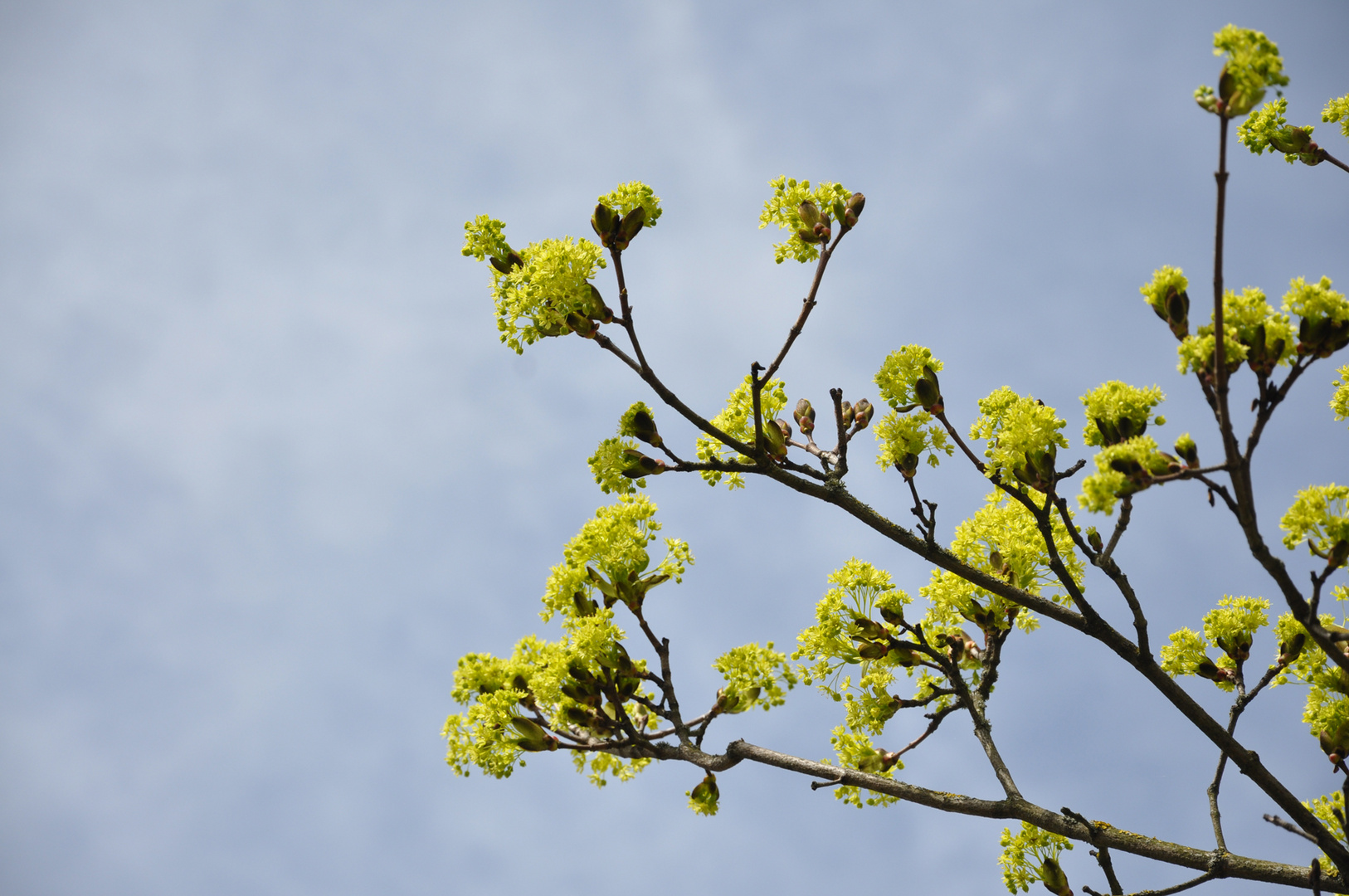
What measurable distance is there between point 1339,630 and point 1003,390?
176cm

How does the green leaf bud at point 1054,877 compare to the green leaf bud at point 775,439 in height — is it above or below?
below

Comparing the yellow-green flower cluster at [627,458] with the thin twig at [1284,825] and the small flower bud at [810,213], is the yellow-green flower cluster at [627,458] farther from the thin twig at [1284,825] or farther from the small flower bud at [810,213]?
the thin twig at [1284,825]

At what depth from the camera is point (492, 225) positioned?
417 centimetres

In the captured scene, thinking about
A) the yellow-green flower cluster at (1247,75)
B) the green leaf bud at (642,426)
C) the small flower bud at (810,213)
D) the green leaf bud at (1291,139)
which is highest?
the green leaf bud at (1291,139)

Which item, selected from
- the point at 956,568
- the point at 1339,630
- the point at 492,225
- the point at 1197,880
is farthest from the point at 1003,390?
the point at 492,225

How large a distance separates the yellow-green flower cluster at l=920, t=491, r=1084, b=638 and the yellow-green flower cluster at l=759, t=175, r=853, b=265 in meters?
1.69

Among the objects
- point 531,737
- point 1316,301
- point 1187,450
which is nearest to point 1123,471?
point 1187,450

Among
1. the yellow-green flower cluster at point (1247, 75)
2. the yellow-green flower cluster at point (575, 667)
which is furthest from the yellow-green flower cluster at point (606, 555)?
the yellow-green flower cluster at point (1247, 75)

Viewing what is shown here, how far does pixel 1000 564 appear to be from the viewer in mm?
4348

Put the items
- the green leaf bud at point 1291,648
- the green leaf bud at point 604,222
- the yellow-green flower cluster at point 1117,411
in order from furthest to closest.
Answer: the green leaf bud at point 1291,648 < the green leaf bud at point 604,222 < the yellow-green flower cluster at point 1117,411

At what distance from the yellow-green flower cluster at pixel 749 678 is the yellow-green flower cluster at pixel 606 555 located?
A: 51cm

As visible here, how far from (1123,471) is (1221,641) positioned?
1.90 m

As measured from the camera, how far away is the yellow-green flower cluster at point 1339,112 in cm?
507

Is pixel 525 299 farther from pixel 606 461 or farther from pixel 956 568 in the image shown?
pixel 956 568
